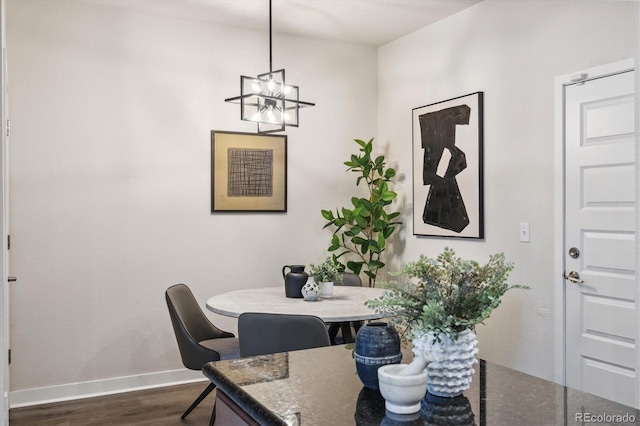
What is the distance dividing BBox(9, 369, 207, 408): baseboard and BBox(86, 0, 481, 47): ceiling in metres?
2.70

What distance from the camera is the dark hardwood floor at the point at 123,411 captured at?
345cm

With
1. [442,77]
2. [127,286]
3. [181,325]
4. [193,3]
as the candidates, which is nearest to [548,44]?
[442,77]

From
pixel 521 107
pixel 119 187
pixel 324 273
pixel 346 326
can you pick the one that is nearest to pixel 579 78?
pixel 521 107

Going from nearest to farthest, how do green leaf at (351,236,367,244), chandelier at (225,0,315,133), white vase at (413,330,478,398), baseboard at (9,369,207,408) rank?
1. white vase at (413,330,478,398)
2. chandelier at (225,0,315,133)
3. baseboard at (9,369,207,408)
4. green leaf at (351,236,367,244)

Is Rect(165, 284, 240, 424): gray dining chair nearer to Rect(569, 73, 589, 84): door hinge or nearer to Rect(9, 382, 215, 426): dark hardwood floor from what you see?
Rect(9, 382, 215, 426): dark hardwood floor

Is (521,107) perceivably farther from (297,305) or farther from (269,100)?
(297,305)

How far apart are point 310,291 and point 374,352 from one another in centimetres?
192

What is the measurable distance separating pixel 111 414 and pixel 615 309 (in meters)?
3.09

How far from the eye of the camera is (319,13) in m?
4.23

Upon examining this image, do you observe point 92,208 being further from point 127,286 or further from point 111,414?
point 111,414

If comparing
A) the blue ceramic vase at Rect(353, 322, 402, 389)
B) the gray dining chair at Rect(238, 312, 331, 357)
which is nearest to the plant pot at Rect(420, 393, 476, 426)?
the blue ceramic vase at Rect(353, 322, 402, 389)

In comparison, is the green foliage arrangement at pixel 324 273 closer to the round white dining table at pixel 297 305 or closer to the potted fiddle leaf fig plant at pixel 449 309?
the round white dining table at pixel 297 305

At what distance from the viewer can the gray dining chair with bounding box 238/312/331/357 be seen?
2.50 meters

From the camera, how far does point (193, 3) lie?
3.97 metres
